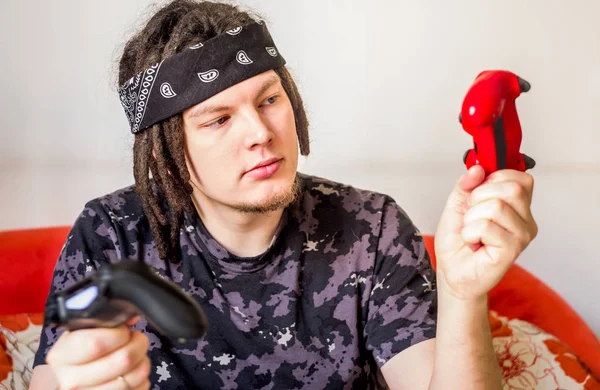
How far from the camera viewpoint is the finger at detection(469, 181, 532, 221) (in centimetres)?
80

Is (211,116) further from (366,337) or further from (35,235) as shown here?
(35,235)

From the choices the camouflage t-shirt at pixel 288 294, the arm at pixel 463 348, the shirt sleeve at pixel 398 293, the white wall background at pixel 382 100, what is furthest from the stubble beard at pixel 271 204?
the white wall background at pixel 382 100

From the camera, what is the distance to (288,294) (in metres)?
1.35

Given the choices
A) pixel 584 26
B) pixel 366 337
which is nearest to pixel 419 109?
pixel 584 26

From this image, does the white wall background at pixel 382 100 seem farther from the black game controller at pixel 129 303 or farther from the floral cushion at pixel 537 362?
the black game controller at pixel 129 303

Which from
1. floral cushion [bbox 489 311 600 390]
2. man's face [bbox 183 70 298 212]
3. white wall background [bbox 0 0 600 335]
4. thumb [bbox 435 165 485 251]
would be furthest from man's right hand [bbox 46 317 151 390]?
white wall background [bbox 0 0 600 335]

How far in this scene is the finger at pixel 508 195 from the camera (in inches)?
31.4

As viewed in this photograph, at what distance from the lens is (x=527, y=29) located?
6.95 ft

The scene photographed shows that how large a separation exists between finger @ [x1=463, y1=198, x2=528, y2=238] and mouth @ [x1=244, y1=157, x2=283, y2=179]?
0.50 metres

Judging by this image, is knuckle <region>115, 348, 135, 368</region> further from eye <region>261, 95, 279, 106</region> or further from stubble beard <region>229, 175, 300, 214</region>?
eye <region>261, 95, 279, 106</region>

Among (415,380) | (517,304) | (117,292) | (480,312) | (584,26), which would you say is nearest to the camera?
(117,292)

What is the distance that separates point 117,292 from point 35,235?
Answer: 1364 millimetres

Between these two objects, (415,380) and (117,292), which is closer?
(117,292)

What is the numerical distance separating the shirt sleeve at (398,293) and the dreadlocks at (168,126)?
34 cm
